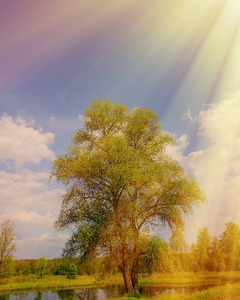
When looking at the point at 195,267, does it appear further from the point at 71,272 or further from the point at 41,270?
the point at 41,270

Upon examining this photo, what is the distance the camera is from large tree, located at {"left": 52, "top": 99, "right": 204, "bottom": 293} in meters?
19.0

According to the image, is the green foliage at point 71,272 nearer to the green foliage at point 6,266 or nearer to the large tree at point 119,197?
the green foliage at point 6,266

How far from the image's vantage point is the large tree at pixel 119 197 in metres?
19.0

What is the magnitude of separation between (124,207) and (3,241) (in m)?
39.0

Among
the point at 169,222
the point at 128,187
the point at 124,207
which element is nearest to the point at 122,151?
the point at 128,187

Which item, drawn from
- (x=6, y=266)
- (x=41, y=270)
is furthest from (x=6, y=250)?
(x=41, y=270)

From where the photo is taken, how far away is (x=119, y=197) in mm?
20984

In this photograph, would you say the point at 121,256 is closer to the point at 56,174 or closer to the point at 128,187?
the point at 128,187

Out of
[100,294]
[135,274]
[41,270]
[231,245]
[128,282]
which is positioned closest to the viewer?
[128,282]

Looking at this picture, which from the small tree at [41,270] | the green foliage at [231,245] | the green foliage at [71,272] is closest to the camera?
the green foliage at [231,245]

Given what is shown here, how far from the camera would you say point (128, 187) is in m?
19.9

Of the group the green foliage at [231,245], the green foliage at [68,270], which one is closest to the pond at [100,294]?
the green foliage at [231,245]

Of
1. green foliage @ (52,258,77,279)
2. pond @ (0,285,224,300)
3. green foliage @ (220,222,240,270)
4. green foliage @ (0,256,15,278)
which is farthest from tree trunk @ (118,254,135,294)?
green foliage @ (52,258,77,279)

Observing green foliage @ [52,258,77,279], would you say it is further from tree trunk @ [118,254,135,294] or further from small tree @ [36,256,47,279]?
tree trunk @ [118,254,135,294]
